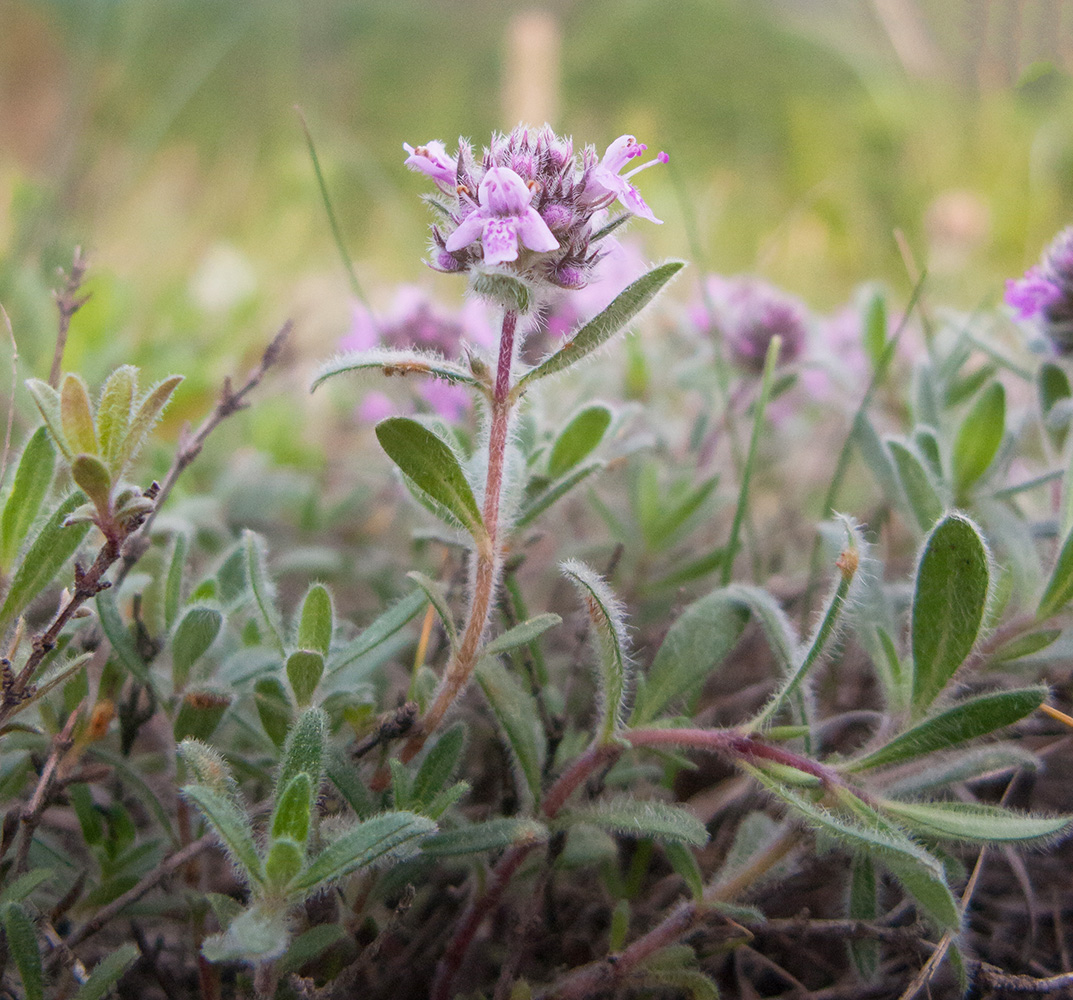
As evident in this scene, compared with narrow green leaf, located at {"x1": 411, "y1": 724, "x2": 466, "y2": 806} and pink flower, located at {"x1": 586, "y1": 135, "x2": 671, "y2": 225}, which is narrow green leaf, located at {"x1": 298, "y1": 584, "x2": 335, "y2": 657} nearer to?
narrow green leaf, located at {"x1": 411, "y1": 724, "x2": 466, "y2": 806}

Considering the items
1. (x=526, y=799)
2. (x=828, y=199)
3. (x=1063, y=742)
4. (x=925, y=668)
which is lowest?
(x=526, y=799)

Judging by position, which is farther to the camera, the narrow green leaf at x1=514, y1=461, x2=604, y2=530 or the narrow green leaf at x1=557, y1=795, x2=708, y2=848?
the narrow green leaf at x1=514, y1=461, x2=604, y2=530

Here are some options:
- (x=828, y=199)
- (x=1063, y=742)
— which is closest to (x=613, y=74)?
(x=828, y=199)

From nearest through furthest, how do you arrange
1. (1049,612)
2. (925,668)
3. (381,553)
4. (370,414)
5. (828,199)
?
(925,668) → (1049,612) → (381,553) → (370,414) → (828,199)

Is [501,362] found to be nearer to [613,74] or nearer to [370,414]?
[370,414]

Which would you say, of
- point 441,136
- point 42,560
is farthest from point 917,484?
point 441,136

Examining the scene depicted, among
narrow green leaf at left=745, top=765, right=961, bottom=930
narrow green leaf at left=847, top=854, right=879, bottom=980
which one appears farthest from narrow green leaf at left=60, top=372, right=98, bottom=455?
narrow green leaf at left=847, top=854, right=879, bottom=980

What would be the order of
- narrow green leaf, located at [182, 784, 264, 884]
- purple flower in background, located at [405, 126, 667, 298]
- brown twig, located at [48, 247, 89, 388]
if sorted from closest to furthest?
1. narrow green leaf, located at [182, 784, 264, 884]
2. purple flower in background, located at [405, 126, 667, 298]
3. brown twig, located at [48, 247, 89, 388]

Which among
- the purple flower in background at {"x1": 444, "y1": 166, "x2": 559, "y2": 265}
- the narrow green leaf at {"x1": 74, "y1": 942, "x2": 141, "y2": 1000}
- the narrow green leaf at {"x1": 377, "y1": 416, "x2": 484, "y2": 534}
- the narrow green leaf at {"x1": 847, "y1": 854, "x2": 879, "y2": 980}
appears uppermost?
the purple flower in background at {"x1": 444, "y1": 166, "x2": 559, "y2": 265}
